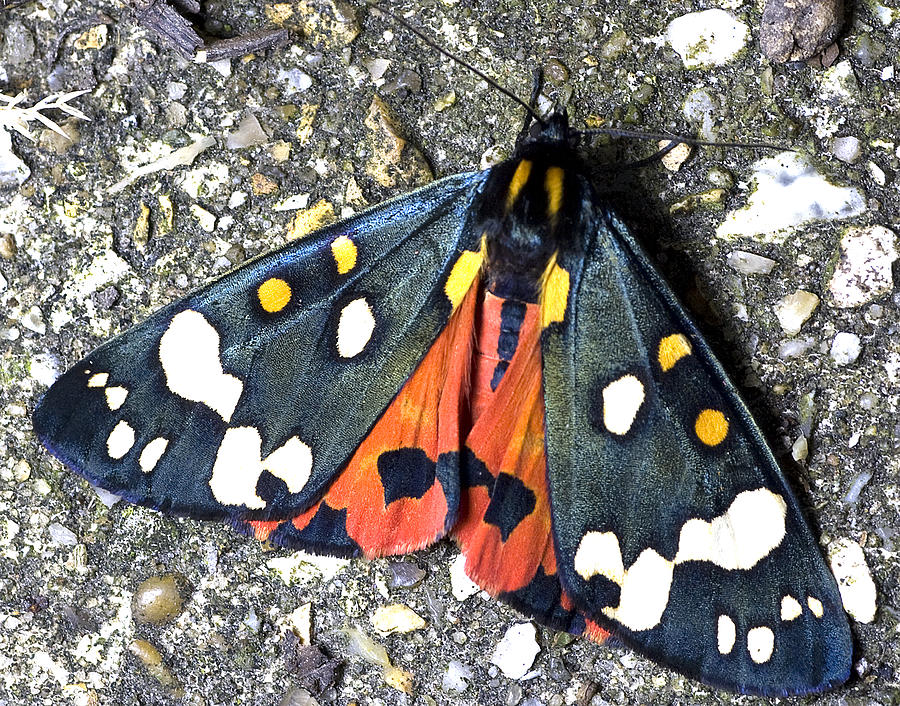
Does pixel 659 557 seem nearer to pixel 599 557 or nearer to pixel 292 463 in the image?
pixel 599 557

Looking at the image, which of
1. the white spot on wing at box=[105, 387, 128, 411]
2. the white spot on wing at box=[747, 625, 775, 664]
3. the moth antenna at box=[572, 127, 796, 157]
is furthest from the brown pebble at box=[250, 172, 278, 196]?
the white spot on wing at box=[747, 625, 775, 664]

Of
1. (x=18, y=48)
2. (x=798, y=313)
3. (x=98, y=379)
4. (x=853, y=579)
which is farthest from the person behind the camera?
(x=18, y=48)

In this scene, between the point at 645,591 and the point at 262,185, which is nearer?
the point at 645,591

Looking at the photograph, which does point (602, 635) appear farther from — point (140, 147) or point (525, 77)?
point (140, 147)

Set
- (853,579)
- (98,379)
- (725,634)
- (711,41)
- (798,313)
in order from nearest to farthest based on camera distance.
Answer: (725,634) < (98,379) < (853,579) < (798,313) < (711,41)

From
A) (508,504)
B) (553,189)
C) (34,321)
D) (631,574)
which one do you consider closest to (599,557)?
(631,574)

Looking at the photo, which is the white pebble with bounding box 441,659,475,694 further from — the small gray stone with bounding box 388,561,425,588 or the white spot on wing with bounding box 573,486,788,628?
the white spot on wing with bounding box 573,486,788,628
